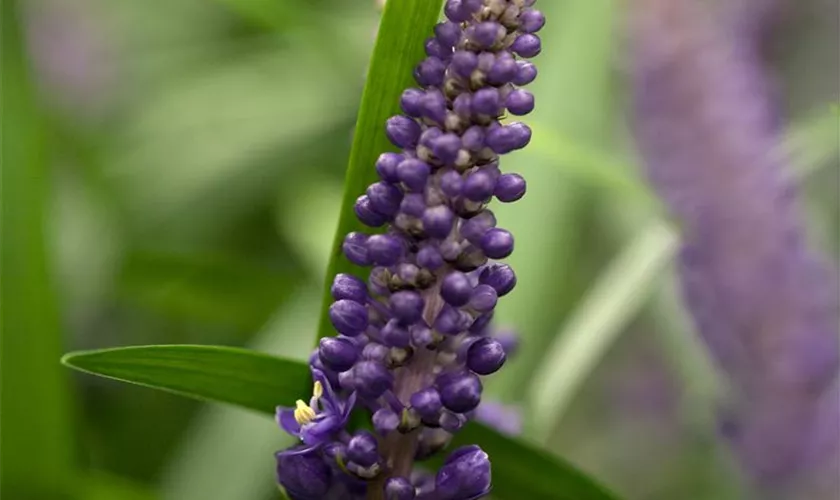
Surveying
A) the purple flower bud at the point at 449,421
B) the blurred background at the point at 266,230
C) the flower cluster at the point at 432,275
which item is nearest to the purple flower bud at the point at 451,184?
the flower cluster at the point at 432,275

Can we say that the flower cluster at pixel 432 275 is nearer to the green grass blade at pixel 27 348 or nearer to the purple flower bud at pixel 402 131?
the purple flower bud at pixel 402 131

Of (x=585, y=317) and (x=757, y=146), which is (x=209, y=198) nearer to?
(x=585, y=317)

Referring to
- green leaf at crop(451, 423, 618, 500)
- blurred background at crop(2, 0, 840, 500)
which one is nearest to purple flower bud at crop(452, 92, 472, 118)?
green leaf at crop(451, 423, 618, 500)

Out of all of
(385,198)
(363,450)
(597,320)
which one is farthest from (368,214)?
(597,320)

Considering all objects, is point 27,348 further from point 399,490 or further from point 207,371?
point 399,490

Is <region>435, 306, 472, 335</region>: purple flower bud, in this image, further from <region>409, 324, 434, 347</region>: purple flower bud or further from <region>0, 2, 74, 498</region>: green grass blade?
<region>0, 2, 74, 498</region>: green grass blade

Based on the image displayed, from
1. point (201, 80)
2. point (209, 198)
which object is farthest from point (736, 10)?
point (201, 80)
